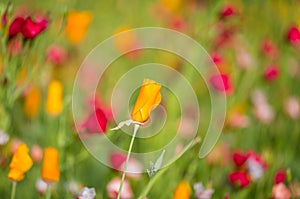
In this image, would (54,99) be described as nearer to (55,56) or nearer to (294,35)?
(55,56)

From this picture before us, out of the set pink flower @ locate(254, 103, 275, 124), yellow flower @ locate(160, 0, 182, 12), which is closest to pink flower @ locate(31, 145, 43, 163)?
pink flower @ locate(254, 103, 275, 124)

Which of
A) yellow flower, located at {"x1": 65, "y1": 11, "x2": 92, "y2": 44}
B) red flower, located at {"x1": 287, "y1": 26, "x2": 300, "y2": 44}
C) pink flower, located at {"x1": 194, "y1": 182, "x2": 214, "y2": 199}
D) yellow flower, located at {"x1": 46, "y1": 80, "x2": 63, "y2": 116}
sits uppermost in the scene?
yellow flower, located at {"x1": 65, "y1": 11, "x2": 92, "y2": 44}

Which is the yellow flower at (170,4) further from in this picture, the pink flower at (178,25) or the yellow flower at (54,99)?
the yellow flower at (54,99)

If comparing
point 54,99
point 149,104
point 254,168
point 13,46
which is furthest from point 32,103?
point 149,104

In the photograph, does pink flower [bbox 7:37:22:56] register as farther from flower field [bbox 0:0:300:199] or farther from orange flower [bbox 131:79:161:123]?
orange flower [bbox 131:79:161:123]

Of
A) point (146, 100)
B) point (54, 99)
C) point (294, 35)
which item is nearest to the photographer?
point (146, 100)

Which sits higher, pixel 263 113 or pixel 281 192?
pixel 263 113

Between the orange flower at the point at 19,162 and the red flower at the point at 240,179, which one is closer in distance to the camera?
the orange flower at the point at 19,162

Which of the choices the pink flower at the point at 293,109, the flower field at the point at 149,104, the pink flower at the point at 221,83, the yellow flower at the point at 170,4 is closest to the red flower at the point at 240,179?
the flower field at the point at 149,104
